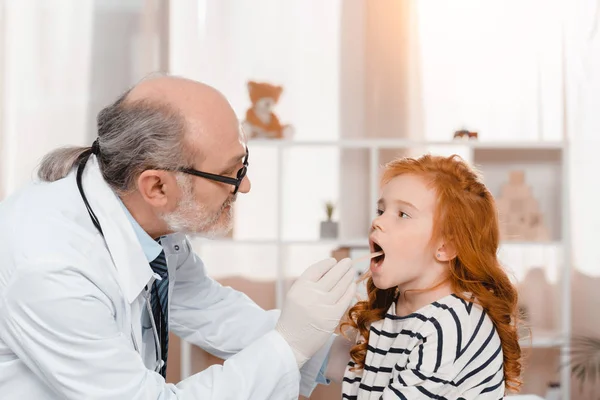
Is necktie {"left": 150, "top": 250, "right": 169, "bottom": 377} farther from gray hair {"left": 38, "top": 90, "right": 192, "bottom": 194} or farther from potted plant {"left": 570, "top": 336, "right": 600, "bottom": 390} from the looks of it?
potted plant {"left": 570, "top": 336, "right": 600, "bottom": 390}

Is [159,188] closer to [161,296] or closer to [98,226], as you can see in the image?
[98,226]

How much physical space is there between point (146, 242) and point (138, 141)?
246 millimetres

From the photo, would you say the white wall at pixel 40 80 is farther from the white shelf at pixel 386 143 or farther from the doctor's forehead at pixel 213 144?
the doctor's forehead at pixel 213 144

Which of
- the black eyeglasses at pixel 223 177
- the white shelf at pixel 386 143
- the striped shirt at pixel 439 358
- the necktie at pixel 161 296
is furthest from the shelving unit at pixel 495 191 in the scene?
the striped shirt at pixel 439 358

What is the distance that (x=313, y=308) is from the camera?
1573 mm

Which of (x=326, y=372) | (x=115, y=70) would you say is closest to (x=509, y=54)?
(x=115, y=70)

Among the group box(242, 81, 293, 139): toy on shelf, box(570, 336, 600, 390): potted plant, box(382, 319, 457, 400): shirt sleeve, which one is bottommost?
box(570, 336, 600, 390): potted plant

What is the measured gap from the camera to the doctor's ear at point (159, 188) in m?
1.64

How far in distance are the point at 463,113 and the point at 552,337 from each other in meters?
1.15

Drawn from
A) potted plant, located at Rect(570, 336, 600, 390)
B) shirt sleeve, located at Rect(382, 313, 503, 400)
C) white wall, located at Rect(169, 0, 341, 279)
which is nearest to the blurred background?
white wall, located at Rect(169, 0, 341, 279)

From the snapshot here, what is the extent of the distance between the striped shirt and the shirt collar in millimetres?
536

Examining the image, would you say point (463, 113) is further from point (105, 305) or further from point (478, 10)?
point (105, 305)

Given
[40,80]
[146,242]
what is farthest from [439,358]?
[40,80]

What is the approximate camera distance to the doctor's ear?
1643mm
